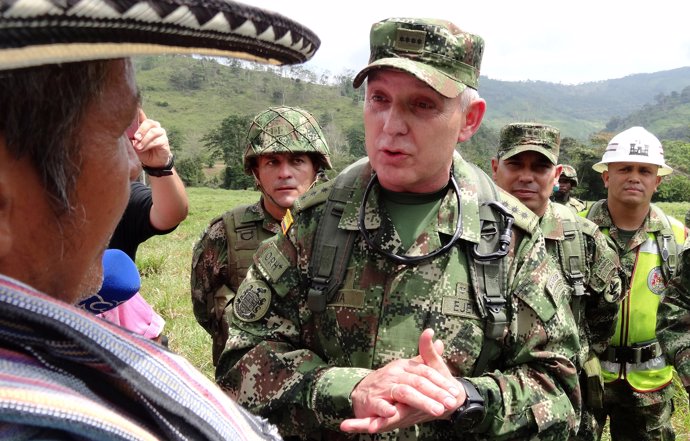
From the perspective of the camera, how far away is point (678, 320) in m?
3.39

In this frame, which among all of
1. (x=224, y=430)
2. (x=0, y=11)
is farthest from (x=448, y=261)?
(x=0, y=11)

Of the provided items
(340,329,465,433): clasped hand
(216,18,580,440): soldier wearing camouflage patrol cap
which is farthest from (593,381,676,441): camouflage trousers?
(340,329,465,433): clasped hand

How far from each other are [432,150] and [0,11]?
181 centimetres

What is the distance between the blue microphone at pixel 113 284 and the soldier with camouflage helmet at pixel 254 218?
6.71ft

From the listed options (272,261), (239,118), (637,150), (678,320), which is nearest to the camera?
(272,261)

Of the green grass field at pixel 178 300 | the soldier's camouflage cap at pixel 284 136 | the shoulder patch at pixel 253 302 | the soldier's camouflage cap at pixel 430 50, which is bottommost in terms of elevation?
the green grass field at pixel 178 300

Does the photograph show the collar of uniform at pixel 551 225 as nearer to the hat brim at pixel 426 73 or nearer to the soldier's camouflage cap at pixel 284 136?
the soldier's camouflage cap at pixel 284 136

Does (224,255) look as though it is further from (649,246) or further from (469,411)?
(649,246)

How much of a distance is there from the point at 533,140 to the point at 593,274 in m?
1.14

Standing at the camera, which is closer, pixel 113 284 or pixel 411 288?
pixel 113 284

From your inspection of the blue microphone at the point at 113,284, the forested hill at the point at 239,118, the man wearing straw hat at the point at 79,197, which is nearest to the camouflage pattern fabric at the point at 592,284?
the blue microphone at the point at 113,284

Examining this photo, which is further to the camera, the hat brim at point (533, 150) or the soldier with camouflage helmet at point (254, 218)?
the hat brim at point (533, 150)

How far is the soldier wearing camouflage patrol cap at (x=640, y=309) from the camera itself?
4.35 m

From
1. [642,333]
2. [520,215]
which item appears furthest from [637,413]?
[520,215]
